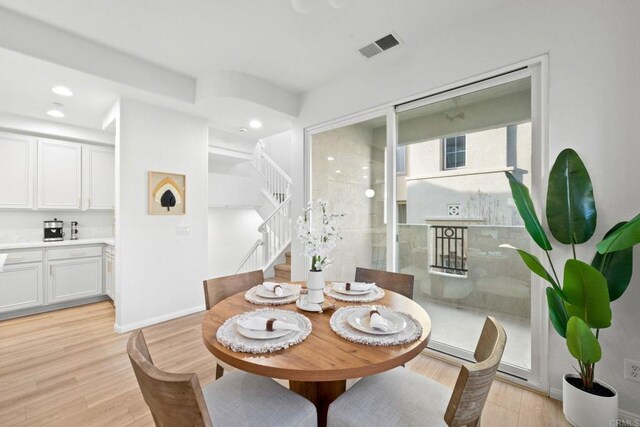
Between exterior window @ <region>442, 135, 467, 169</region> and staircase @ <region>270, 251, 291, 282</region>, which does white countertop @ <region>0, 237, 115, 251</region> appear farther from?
exterior window @ <region>442, 135, 467, 169</region>

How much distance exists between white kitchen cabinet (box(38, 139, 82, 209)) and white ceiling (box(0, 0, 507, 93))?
7.51 feet

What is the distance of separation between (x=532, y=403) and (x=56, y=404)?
3210 millimetres

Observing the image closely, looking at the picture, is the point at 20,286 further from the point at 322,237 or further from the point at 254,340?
the point at 322,237

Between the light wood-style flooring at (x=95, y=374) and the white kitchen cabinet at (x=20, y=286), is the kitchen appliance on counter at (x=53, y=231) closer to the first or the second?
the white kitchen cabinet at (x=20, y=286)

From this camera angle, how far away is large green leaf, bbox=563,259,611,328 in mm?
1390

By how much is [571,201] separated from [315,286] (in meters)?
1.60

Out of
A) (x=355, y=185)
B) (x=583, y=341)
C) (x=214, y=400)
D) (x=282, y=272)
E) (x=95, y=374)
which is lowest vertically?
(x=95, y=374)

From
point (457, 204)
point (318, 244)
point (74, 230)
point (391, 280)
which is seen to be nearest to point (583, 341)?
point (391, 280)

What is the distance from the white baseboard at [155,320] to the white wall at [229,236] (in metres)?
1.66

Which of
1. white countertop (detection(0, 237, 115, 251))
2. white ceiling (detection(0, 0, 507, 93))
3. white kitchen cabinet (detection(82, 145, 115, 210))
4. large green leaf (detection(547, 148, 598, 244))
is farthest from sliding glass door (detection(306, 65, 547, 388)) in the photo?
white kitchen cabinet (detection(82, 145, 115, 210))

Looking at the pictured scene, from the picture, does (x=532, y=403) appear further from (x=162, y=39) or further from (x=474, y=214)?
(x=162, y=39)

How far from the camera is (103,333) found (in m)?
3.04

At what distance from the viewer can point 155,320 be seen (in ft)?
10.8

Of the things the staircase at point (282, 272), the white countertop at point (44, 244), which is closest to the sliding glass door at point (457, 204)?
the staircase at point (282, 272)
